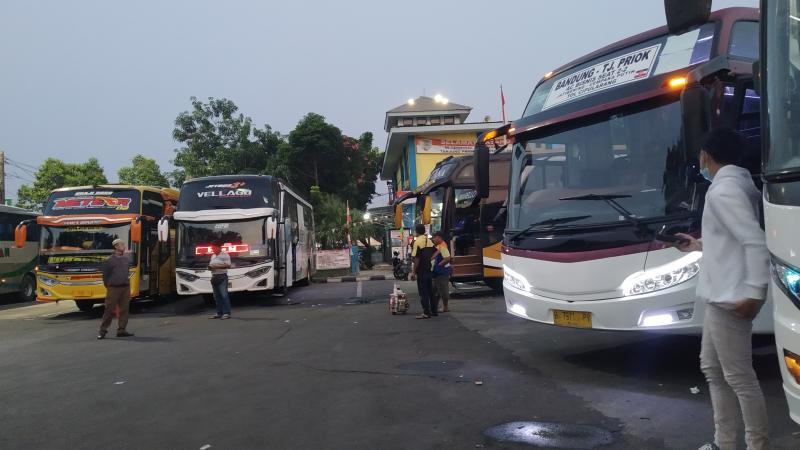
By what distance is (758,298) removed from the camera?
10.7 ft

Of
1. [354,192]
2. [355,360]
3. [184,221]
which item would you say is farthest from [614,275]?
[354,192]

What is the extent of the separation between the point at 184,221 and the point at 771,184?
14.6m

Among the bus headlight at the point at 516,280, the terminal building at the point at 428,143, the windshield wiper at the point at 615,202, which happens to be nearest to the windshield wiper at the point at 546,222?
the windshield wiper at the point at 615,202

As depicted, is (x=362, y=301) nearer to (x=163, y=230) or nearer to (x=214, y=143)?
(x=163, y=230)

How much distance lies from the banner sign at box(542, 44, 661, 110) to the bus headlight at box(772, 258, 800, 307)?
3.59 meters

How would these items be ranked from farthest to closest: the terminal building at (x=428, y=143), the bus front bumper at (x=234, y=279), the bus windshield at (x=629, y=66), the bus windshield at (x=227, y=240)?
1. the terminal building at (x=428, y=143)
2. the bus windshield at (x=227, y=240)
3. the bus front bumper at (x=234, y=279)
4. the bus windshield at (x=629, y=66)

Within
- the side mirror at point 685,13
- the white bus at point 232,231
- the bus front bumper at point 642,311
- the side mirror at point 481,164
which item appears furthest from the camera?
the white bus at point 232,231

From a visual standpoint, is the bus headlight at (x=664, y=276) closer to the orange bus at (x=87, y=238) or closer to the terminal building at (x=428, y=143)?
the orange bus at (x=87, y=238)

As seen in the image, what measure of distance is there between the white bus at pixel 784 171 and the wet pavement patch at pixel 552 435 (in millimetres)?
1567

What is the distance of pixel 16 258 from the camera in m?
21.4

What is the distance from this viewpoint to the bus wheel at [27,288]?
Answer: 71.8ft

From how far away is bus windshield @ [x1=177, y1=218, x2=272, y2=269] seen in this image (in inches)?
611

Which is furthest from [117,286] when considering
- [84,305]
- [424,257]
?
[84,305]

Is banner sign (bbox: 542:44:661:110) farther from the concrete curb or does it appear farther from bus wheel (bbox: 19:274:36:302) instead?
bus wheel (bbox: 19:274:36:302)
